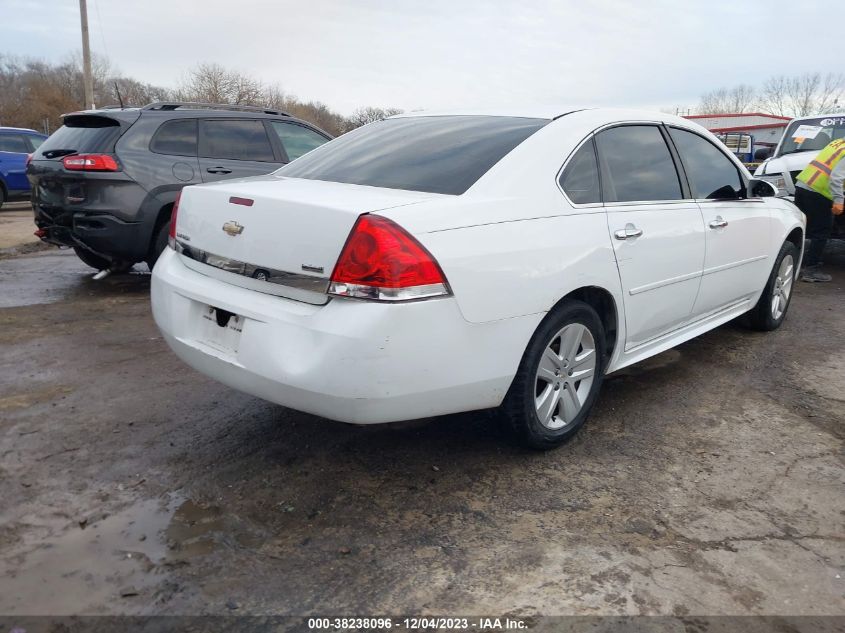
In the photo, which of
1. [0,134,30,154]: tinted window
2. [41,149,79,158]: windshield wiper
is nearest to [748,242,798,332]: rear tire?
[41,149,79,158]: windshield wiper

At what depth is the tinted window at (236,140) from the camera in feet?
22.3

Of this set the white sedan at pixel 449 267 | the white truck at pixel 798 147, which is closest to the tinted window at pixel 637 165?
the white sedan at pixel 449 267

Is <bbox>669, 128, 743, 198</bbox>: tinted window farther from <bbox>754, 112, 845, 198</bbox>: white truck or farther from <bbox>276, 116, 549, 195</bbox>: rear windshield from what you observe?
<bbox>754, 112, 845, 198</bbox>: white truck

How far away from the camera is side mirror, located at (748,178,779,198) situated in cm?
473

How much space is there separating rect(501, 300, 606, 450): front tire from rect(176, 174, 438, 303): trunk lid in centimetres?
83

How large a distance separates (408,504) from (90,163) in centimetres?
481

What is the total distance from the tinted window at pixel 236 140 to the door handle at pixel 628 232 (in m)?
4.75

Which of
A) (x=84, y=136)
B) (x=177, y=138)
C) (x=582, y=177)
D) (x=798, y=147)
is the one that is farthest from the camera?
(x=798, y=147)

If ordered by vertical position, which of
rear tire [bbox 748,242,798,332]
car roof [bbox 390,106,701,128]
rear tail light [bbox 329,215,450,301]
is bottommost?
rear tire [bbox 748,242,798,332]

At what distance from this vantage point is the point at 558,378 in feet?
10.4

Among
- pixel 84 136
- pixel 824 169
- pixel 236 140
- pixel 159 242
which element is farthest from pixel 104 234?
pixel 824 169

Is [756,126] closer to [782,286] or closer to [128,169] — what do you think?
[782,286]

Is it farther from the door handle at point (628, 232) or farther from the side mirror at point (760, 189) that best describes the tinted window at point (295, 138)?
the door handle at point (628, 232)

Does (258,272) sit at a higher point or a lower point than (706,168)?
lower
